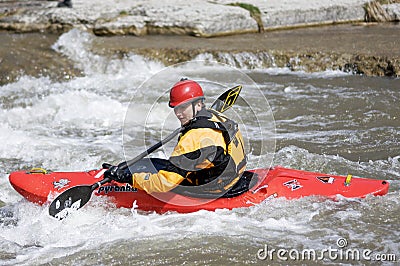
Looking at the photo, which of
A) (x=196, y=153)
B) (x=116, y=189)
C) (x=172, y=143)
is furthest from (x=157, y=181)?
(x=172, y=143)

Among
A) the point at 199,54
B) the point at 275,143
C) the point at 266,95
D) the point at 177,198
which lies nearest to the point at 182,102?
the point at 177,198

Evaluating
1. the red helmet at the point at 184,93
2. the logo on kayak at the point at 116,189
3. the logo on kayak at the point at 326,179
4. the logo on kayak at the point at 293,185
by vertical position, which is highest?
the red helmet at the point at 184,93

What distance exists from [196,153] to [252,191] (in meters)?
0.67

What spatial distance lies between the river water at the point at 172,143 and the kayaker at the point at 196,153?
0.98 feet

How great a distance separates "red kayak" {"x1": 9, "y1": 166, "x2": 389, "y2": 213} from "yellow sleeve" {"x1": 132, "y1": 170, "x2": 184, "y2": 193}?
218 millimetres

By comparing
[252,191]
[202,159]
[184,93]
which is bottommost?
[252,191]

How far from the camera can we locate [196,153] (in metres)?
4.01

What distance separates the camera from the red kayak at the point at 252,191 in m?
4.41

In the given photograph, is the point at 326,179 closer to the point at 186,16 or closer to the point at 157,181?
the point at 157,181

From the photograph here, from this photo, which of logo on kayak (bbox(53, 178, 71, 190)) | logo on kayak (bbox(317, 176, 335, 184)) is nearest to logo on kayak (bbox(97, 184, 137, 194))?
logo on kayak (bbox(53, 178, 71, 190))

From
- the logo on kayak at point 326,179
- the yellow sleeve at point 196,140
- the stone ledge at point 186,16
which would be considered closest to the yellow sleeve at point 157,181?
the yellow sleeve at point 196,140

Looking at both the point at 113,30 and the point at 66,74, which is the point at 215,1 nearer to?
the point at 113,30

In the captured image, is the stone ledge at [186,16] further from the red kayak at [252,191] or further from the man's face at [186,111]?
the man's face at [186,111]

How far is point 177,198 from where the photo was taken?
172 inches
